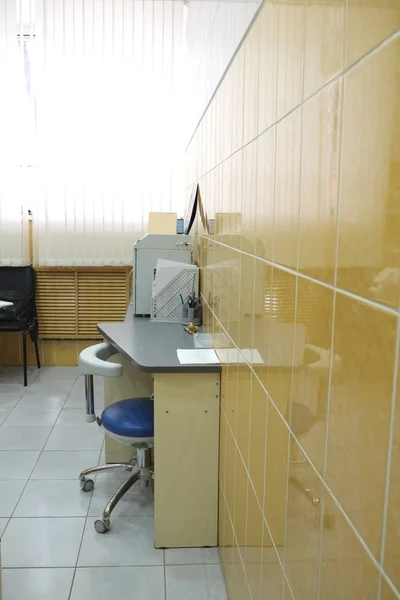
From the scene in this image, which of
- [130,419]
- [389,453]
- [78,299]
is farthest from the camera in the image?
[78,299]

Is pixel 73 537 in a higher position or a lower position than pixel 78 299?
lower

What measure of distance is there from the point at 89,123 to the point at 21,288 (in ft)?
4.98

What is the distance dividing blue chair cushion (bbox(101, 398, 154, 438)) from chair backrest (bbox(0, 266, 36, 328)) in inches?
91.7

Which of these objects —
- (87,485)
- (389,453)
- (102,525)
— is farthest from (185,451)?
(389,453)

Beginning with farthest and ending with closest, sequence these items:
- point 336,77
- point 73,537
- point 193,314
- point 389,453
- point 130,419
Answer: point 193,314
point 130,419
point 73,537
point 336,77
point 389,453

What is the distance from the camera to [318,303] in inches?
41.4

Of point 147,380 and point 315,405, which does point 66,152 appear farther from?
point 315,405

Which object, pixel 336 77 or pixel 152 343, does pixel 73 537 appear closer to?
pixel 152 343

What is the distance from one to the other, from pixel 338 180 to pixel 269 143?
0.58 meters

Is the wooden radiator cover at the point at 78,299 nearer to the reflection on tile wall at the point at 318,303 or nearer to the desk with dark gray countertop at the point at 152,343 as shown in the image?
the desk with dark gray countertop at the point at 152,343

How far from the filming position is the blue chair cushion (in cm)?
258

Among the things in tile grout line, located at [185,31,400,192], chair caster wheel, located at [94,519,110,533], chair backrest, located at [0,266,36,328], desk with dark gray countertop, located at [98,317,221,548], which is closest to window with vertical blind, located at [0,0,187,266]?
chair backrest, located at [0,266,36,328]

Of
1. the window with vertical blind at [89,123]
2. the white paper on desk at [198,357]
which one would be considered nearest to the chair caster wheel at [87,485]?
the white paper on desk at [198,357]

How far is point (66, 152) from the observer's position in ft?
15.8
